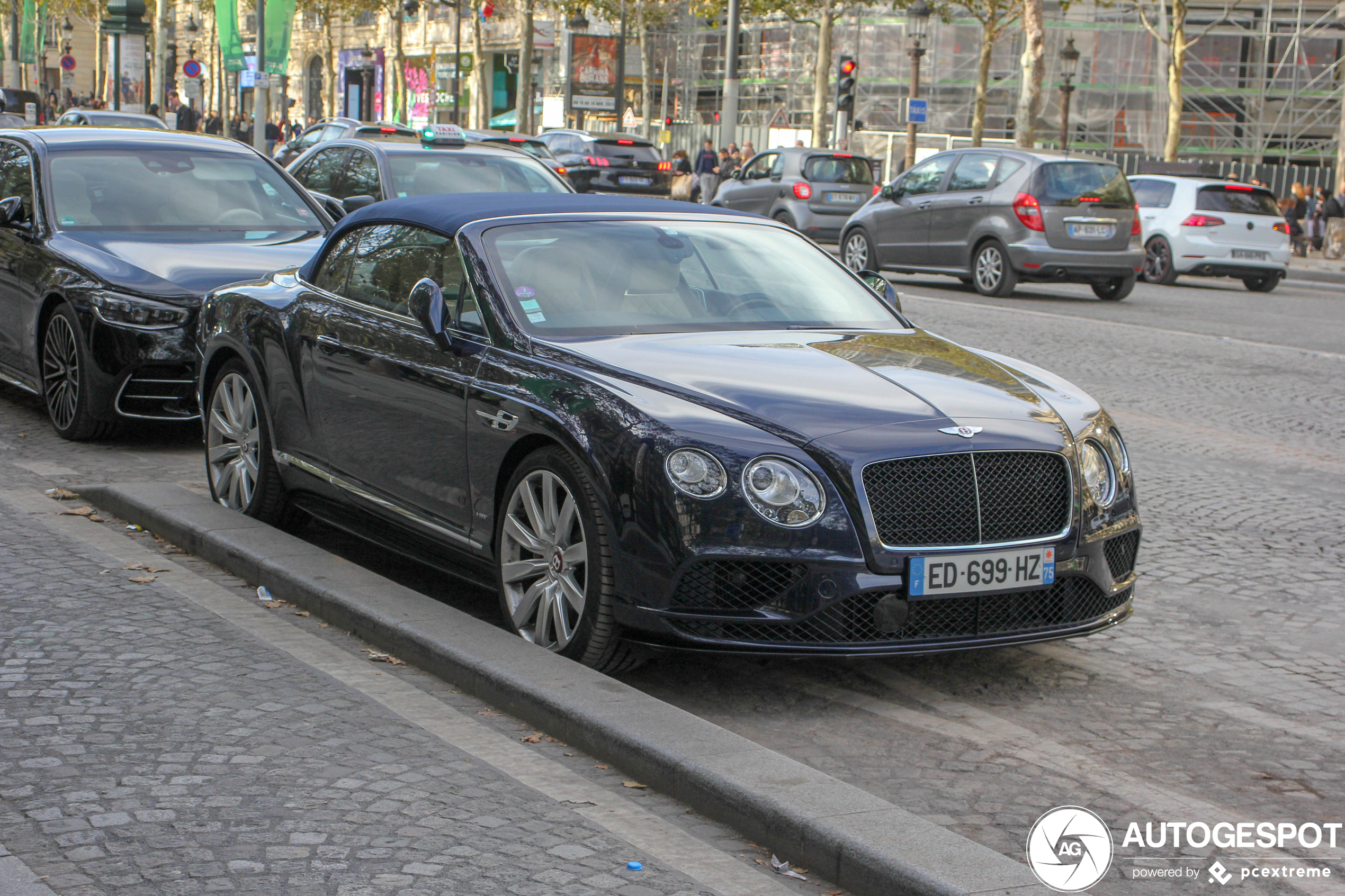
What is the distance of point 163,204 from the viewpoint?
384 inches

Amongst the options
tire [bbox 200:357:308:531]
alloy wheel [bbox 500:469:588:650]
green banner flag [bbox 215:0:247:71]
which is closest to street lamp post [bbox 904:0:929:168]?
green banner flag [bbox 215:0:247:71]

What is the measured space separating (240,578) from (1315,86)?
162 ft

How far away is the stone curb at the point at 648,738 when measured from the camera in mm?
3467

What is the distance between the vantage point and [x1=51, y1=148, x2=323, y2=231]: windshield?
960 cm

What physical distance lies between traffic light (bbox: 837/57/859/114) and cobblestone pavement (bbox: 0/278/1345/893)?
84.0ft

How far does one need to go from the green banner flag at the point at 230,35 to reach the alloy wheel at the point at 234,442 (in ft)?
81.9

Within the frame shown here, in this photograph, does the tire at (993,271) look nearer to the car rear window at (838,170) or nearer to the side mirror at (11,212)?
the car rear window at (838,170)

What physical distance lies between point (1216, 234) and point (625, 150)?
12284mm

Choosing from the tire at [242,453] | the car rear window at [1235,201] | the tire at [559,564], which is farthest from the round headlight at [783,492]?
the car rear window at [1235,201]

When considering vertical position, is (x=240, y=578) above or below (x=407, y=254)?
below

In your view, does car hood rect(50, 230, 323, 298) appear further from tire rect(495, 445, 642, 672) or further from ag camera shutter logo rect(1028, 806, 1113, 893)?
ag camera shutter logo rect(1028, 806, 1113, 893)

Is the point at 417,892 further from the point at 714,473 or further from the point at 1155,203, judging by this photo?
the point at 1155,203

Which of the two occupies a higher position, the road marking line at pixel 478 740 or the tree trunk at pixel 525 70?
the tree trunk at pixel 525 70

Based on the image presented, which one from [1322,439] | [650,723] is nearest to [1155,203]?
[1322,439]
